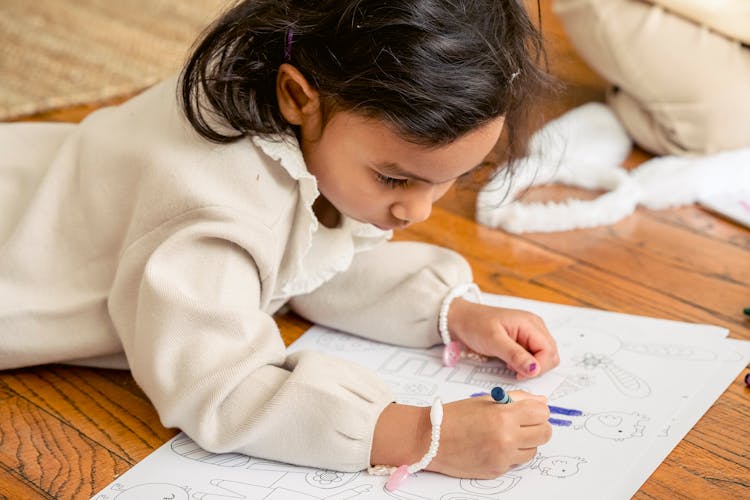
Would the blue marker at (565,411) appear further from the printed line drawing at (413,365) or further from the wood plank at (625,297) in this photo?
the wood plank at (625,297)

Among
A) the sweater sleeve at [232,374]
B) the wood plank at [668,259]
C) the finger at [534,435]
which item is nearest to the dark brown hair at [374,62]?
the sweater sleeve at [232,374]

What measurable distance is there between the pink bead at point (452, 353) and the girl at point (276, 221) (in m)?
0.01

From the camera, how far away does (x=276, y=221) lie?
0.86m

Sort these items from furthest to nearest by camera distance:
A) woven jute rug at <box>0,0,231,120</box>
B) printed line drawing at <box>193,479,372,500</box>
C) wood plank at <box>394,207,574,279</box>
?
woven jute rug at <box>0,0,231,120</box>, wood plank at <box>394,207,574,279</box>, printed line drawing at <box>193,479,372,500</box>

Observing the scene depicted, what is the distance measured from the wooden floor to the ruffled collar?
90mm

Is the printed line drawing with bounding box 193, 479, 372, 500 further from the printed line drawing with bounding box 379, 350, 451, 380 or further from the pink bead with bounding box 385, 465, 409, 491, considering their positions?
the printed line drawing with bounding box 379, 350, 451, 380

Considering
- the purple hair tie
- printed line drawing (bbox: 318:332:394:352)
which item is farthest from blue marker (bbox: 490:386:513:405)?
the purple hair tie

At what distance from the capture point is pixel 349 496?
772 mm

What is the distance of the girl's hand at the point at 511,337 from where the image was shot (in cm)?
91

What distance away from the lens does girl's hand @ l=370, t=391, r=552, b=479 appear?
77cm

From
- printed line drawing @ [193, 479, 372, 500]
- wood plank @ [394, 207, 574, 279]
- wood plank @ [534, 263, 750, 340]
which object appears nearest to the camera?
printed line drawing @ [193, 479, 372, 500]

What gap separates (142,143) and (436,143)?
0.90ft

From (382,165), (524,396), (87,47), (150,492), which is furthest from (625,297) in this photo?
(87,47)

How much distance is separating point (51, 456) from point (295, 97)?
14.3 inches
